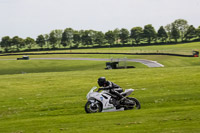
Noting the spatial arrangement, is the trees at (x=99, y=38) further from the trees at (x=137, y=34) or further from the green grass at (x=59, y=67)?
the green grass at (x=59, y=67)

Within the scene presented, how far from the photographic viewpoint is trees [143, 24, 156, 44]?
185000 millimetres

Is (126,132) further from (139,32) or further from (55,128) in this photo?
(139,32)

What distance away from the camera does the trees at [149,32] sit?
607 ft

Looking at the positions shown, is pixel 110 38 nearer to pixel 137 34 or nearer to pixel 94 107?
pixel 137 34

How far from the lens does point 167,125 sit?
11328mm

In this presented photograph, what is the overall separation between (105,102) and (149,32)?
574 ft

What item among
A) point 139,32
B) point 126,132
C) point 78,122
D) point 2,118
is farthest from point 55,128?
point 139,32

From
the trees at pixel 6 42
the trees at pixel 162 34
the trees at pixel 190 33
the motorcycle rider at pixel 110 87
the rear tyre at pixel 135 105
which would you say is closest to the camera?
the motorcycle rider at pixel 110 87

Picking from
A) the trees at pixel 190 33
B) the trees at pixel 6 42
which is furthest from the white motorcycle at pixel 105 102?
the trees at pixel 6 42

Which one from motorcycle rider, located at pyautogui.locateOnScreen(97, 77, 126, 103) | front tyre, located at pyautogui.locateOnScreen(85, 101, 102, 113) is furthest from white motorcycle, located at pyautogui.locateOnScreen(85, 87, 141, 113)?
motorcycle rider, located at pyautogui.locateOnScreen(97, 77, 126, 103)

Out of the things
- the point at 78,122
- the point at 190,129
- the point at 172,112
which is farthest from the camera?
the point at 172,112

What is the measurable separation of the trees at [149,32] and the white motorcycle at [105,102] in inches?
6817

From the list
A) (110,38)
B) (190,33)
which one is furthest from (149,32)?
(110,38)

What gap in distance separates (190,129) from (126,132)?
228 centimetres
